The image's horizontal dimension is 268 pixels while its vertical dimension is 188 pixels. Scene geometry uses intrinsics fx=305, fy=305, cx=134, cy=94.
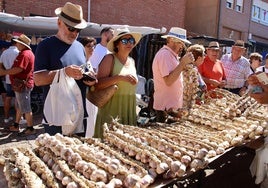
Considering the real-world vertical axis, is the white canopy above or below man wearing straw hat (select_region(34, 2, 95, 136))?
above

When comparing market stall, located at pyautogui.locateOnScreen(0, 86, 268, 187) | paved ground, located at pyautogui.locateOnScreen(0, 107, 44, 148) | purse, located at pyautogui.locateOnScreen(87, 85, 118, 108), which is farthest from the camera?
paved ground, located at pyautogui.locateOnScreen(0, 107, 44, 148)

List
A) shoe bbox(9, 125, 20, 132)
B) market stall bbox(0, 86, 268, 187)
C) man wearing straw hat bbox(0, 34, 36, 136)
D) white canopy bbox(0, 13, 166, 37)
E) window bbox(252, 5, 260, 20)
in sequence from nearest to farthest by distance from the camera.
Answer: market stall bbox(0, 86, 268, 187), man wearing straw hat bbox(0, 34, 36, 136), shoe bbox(9, 125, 20, 132), white canopy bbox(0, 13, 166, 37), window bbox(252, 5, 260, 20)

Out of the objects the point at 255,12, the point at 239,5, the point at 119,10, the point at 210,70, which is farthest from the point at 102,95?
the point at 255,12

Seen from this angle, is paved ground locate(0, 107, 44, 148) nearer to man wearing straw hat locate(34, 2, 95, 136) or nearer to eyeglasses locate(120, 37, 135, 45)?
man wearing straw hat locate(34, 2, 95, 136)

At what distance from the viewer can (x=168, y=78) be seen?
3.09m

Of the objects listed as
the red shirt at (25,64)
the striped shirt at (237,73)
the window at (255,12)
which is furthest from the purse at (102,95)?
the window at (255,12)

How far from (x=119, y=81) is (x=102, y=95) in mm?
194

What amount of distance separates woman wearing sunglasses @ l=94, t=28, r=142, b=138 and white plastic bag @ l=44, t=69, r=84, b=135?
372mm

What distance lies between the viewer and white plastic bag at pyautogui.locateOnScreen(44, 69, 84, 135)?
7.69 feet

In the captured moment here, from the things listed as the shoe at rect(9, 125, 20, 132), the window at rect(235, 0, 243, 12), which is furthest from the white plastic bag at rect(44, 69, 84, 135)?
the window at rect(235, 0, 243, 12)

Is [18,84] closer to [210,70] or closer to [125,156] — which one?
[210,70]

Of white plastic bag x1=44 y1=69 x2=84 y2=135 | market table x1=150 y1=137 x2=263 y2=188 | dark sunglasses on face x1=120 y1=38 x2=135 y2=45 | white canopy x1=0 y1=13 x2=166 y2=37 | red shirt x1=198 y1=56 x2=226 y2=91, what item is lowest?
market table x1=150 y1=137 x2=263 y2=188

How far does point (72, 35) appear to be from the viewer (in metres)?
2.45

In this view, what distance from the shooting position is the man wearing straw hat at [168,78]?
3137mm
